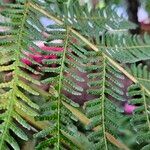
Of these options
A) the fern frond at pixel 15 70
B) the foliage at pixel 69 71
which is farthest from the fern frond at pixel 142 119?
the fern frond at pixel 15 70

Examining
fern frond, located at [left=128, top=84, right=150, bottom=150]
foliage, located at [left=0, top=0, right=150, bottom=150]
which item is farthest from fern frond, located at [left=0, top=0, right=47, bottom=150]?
fern frond, located at [left=128, top=84, right=150, bottom=150]

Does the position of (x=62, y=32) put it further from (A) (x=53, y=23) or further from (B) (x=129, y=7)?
(B) (x=129, y=7)

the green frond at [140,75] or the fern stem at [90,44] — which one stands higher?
the fern stem at [90,44]

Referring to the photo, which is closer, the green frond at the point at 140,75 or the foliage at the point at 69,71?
the foliage at the point at 69,71

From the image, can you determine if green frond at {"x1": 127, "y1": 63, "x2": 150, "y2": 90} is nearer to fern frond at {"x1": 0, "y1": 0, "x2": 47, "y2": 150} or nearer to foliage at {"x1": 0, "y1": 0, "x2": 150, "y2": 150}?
foliage at {"x1": 0, "y1": 0, "x2": 150, "y2": 150}

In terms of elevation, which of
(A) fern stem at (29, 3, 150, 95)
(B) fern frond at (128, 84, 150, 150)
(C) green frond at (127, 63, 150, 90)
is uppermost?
(A) fern stem at (29, 3, 150, 95)

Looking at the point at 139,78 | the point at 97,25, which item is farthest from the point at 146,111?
the point at 97,25

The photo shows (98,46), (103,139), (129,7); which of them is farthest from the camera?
(129,7)

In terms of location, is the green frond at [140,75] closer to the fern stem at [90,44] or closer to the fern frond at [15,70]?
the fern stem at [90,44]
